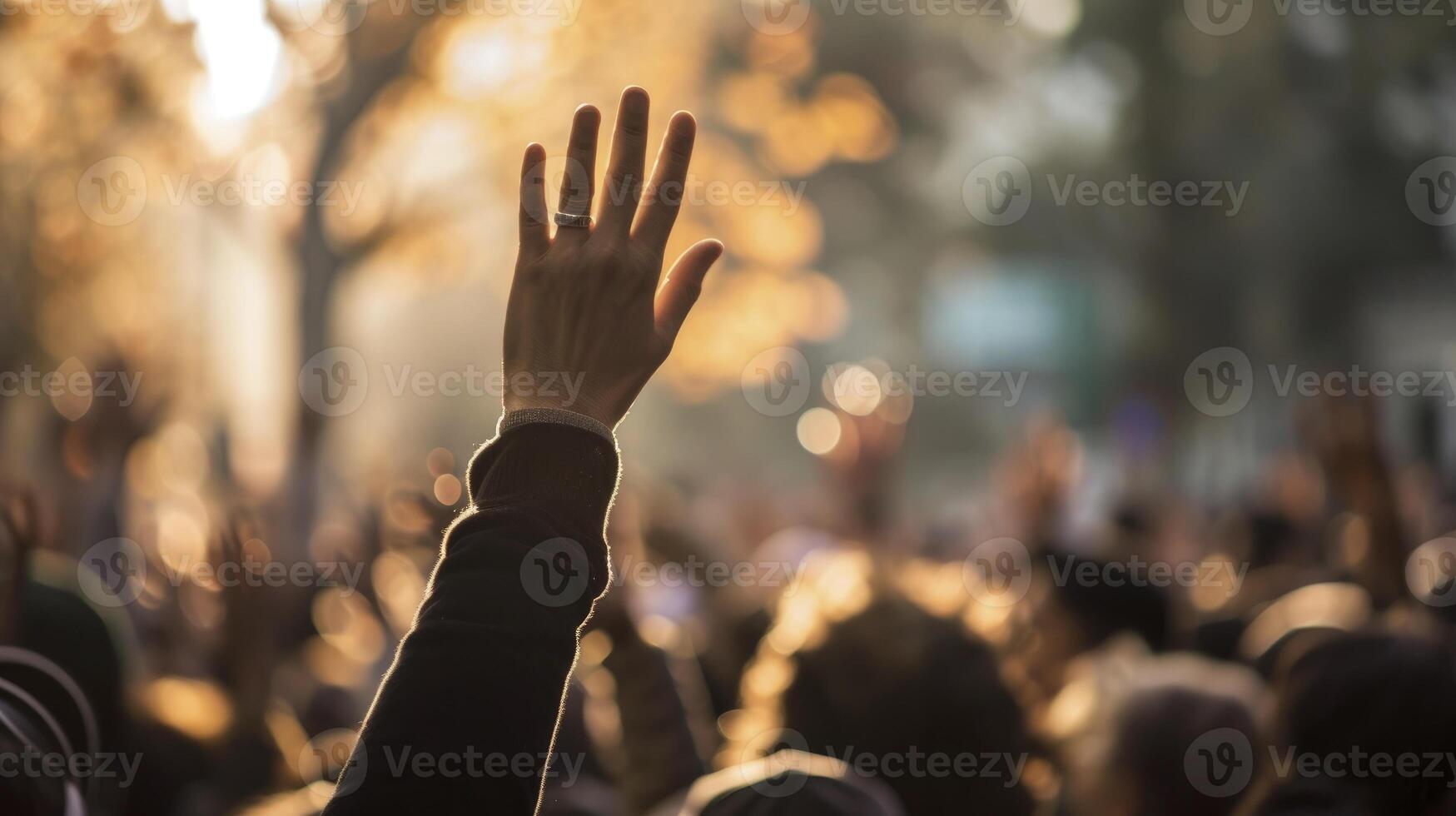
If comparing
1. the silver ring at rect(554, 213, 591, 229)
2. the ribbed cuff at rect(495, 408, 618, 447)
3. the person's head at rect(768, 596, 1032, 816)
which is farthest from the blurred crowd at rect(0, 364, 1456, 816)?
the silver ring at rect(554, 213, 591, 229)

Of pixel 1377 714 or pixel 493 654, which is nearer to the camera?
pixel 493 654

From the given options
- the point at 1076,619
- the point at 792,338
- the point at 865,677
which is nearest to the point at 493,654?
the point at 865,677

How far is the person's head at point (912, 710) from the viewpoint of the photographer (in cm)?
257

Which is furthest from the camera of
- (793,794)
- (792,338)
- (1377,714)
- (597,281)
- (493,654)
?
(792,338)

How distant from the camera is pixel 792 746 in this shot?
8.61 feet

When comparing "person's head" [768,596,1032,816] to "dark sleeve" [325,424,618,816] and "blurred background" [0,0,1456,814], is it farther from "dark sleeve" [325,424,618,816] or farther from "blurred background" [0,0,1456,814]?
"dark sleeve" [325,424,618,816]

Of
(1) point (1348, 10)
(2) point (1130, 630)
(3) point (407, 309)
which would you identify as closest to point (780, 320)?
(1) point (1348, 10)

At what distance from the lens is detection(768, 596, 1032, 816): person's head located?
257cm

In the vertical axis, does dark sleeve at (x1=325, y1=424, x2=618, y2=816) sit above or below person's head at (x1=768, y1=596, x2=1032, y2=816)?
above

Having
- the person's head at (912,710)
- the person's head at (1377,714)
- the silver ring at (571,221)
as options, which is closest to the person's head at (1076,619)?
the person's head at (1377,714)

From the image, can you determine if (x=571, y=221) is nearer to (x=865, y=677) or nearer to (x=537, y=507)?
(x=537, y=507)

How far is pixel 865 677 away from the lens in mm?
2582

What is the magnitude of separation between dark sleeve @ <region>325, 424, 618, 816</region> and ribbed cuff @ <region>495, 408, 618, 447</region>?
0.04 metres

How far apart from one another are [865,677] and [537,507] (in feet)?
3.93
